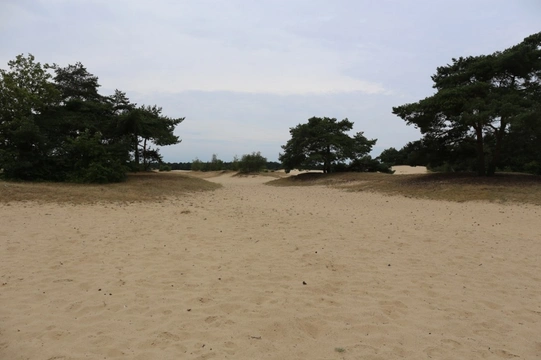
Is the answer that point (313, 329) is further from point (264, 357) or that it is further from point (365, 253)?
point (365, 253)

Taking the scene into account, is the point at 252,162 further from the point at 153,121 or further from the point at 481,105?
the point at 481,105

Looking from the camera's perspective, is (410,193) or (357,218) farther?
(410,193)

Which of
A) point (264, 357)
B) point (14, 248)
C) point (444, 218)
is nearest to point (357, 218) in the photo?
point (444, 218)

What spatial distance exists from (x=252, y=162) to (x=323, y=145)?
47.0ft

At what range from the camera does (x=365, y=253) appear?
5266 millimetres

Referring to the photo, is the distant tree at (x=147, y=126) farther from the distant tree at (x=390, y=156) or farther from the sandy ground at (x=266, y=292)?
the distant tree at (x=390, y=156)

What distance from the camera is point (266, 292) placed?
3.66 meters

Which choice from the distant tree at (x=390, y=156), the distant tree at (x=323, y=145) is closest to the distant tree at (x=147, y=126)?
the distant tree at (x=323, y=145)

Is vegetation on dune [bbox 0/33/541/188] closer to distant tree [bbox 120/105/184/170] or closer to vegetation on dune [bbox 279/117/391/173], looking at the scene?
distant tree [bbox 120/105/184/170]

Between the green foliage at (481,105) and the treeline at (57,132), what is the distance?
15655 mm

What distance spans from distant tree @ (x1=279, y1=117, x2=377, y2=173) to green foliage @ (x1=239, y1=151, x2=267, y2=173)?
10.6m

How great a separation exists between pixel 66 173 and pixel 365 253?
1663 centimetres

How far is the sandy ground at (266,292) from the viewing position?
261 centimetres

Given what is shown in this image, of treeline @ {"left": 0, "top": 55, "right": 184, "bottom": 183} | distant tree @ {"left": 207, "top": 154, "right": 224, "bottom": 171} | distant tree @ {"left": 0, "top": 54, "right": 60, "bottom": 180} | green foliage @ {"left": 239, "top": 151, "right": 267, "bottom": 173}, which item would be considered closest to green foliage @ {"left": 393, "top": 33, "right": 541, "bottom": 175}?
treeline @ {"left": 0, "top": 55, "right": 184, "bottom": 183}
